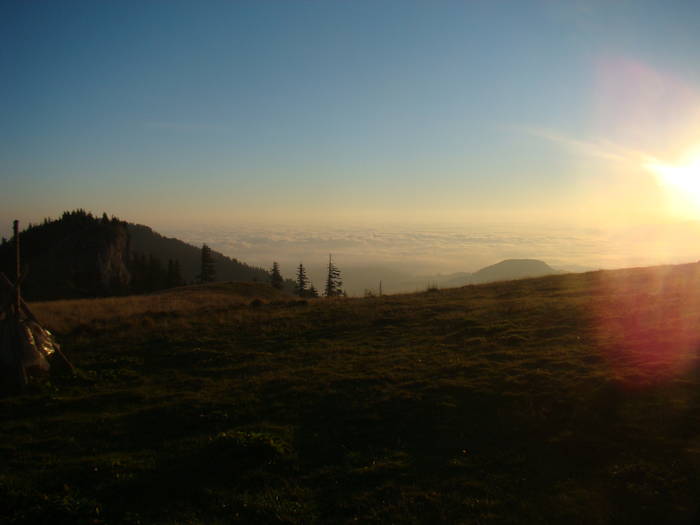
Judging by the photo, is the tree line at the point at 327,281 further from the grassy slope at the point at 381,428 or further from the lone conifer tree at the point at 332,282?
the grassy slope at the point at 381,428

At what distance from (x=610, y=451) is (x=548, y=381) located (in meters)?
3.26

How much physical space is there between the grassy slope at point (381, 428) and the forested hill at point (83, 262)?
66880mm

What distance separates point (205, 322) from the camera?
23.4 metres

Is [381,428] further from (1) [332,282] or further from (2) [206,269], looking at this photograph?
(2) [206,269]

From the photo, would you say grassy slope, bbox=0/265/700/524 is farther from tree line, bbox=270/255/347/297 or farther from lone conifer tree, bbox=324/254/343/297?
lone conifer tree, bbox=324/254/343/297

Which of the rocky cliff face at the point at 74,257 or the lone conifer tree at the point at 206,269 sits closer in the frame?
the rocky cliff face at the point at 74,257

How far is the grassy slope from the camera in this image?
707 cm

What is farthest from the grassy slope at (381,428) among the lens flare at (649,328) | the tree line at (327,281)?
the tree line at (327,281)

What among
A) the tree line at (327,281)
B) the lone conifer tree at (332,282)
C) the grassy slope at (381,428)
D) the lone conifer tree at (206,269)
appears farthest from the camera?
the lone conifer tree at (206,269)

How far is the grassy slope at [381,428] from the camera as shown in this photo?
7.07m

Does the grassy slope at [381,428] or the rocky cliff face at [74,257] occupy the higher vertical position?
the rocky cliff face at [74,257]

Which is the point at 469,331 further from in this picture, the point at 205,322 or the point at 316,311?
the point at 205,322

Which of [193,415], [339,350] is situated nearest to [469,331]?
[339,350]

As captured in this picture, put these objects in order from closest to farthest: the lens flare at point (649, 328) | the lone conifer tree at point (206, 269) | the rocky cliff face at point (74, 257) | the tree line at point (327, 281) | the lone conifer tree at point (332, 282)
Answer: the lens flare at point (649, 328) → the lone conifer tree at point (332, 282) → the tree line at point (327, 281) → the rocky cliff face at point (74, 257) → the lone conifer tree at point (206, 269)
